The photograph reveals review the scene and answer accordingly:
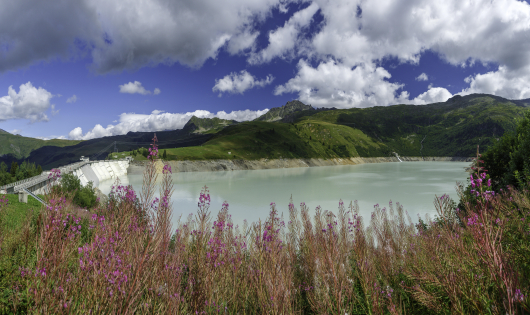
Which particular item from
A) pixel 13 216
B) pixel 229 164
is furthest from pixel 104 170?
pixel 13 216

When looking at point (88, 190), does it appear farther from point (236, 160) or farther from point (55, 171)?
point (236, 160)

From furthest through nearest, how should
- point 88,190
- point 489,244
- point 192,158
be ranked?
point 192,158 < point 88,190 < point 489,244

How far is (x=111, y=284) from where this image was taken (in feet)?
11.0

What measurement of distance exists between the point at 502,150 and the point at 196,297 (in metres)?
26.6

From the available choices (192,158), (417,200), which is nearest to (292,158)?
(192,158)

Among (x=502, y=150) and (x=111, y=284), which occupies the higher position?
(x=502, y=150)

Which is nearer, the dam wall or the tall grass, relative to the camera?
the tall grass

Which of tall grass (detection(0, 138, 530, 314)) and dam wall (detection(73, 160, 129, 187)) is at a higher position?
tall grass (detection(0, 138, 530, 314))

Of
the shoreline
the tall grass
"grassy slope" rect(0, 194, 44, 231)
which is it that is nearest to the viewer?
the tall grass

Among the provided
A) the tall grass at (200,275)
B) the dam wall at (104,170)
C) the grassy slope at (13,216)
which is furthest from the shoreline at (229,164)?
the tall grass at (200,275)

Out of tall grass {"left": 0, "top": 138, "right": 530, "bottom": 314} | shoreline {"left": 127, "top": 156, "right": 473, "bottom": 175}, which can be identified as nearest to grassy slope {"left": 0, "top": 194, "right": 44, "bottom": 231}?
tall grass {"left": 0, "top": 138, "right": 530, "bottom": 314}

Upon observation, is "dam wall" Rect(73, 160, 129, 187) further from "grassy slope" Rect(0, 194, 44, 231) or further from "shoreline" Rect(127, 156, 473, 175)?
"grassy slope" Rect(0, 194, 44, 231)

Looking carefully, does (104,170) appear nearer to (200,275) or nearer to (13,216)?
(13,216)

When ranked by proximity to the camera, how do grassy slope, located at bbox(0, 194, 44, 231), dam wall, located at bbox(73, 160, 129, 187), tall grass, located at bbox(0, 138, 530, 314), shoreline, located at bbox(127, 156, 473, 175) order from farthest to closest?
shoreline, located at bbox(127, 156, 473, 175) < dam wall, located at bbox(73, 160, 129, 187) < grassy slope, located at bbox(0, 194, 44, 231) < tall grass, located at bbox(0, 138, 530, 314)
